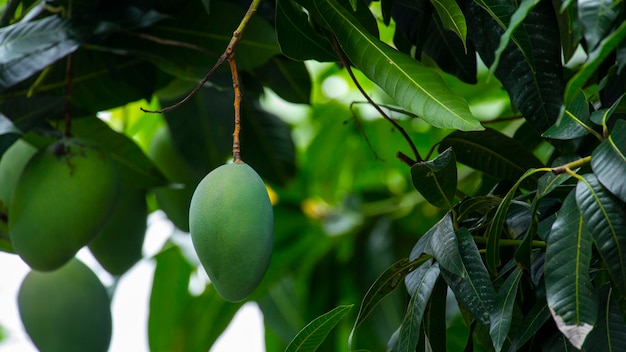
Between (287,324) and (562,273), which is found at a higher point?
(562,273)

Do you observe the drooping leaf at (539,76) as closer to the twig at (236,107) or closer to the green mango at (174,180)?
the twig at (236,107)

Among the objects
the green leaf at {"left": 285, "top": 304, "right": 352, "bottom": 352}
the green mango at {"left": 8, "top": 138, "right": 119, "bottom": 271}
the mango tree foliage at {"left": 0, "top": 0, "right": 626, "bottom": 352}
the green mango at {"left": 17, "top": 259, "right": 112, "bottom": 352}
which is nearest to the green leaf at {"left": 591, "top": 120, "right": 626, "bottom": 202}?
the mango tree foliage at {"left": 0, "top": 0, "right": 626, "bottom": 352}

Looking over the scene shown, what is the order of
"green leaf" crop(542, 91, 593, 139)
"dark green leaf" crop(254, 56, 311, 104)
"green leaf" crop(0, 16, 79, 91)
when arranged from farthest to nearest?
"dark green leaf" crop(254, 56, 311, 104)
"green leaf" crop(0, 16, 79, 91)
"green leaf" crop(542, 91, 593, 139)

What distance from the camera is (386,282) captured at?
0.70 metres

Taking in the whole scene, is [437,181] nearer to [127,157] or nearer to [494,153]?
[494,153]

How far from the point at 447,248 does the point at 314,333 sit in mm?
129

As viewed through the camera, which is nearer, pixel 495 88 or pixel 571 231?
pixel 571 231

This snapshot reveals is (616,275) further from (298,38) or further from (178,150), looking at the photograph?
(178,150)

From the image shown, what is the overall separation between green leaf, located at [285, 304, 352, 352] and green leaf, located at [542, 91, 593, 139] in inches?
8.1

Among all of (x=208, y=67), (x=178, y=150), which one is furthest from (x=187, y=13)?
(x=178, y=150)

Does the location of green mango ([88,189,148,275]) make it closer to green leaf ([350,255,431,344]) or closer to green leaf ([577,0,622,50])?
green leaf ([350,255,431,344])

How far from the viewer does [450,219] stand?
656 millimetres

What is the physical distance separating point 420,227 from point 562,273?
37.3 inches

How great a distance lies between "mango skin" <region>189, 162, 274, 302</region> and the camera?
0.62 m
